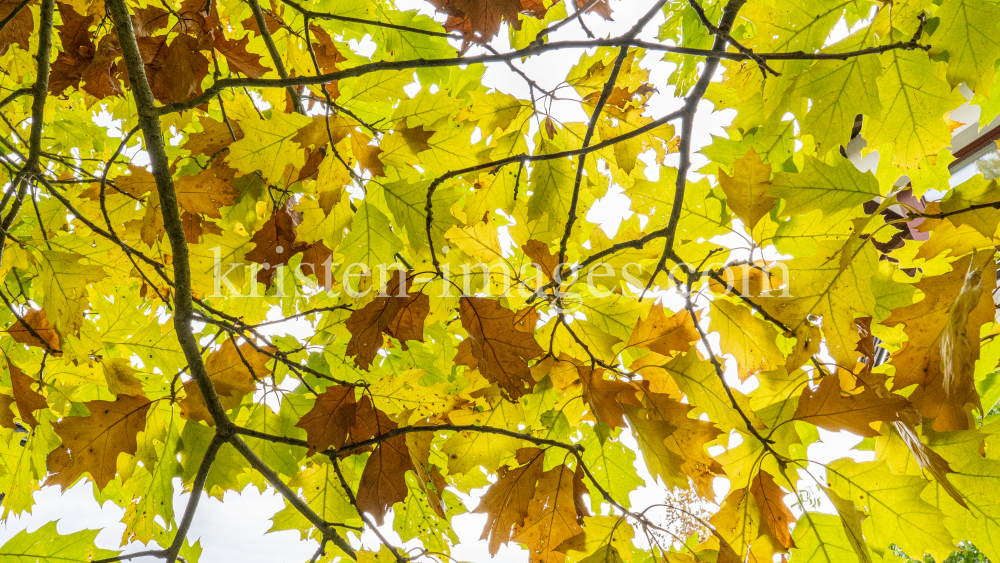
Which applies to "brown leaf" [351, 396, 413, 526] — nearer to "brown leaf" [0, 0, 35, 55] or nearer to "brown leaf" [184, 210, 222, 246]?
"brown leaf" [184, 210, 222, 246]

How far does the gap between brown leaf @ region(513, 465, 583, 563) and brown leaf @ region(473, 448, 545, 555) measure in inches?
0.5

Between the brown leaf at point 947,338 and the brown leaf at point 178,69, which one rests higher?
the brown leaf at point 178,69

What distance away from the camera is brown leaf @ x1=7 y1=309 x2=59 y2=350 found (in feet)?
3.69

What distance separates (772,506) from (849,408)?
0.19 m

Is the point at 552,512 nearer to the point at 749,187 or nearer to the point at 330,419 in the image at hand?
the point at 330,419

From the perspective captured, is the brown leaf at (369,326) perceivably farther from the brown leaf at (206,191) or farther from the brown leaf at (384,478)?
the brown leaf at (206,191)

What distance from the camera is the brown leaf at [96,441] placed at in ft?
2.95

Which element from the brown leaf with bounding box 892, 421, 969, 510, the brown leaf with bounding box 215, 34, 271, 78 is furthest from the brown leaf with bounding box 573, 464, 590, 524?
the brown leaf with bounding box 215, 34, 271, 78

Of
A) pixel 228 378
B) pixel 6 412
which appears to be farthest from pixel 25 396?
pixel 228 378

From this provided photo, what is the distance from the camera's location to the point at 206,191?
3.24ft

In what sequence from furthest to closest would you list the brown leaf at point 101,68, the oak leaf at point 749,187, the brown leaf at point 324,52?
the brown leaf at point 324,52 < the brown leaf at point 101,68 < the oak leaf at point 749,187

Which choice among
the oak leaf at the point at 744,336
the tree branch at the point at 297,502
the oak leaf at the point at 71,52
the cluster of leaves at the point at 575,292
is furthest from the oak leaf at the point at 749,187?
the oak leaf at the point at 71,52

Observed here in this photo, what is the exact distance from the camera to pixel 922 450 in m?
0.68

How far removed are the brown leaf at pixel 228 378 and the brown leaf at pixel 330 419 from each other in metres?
0.20
